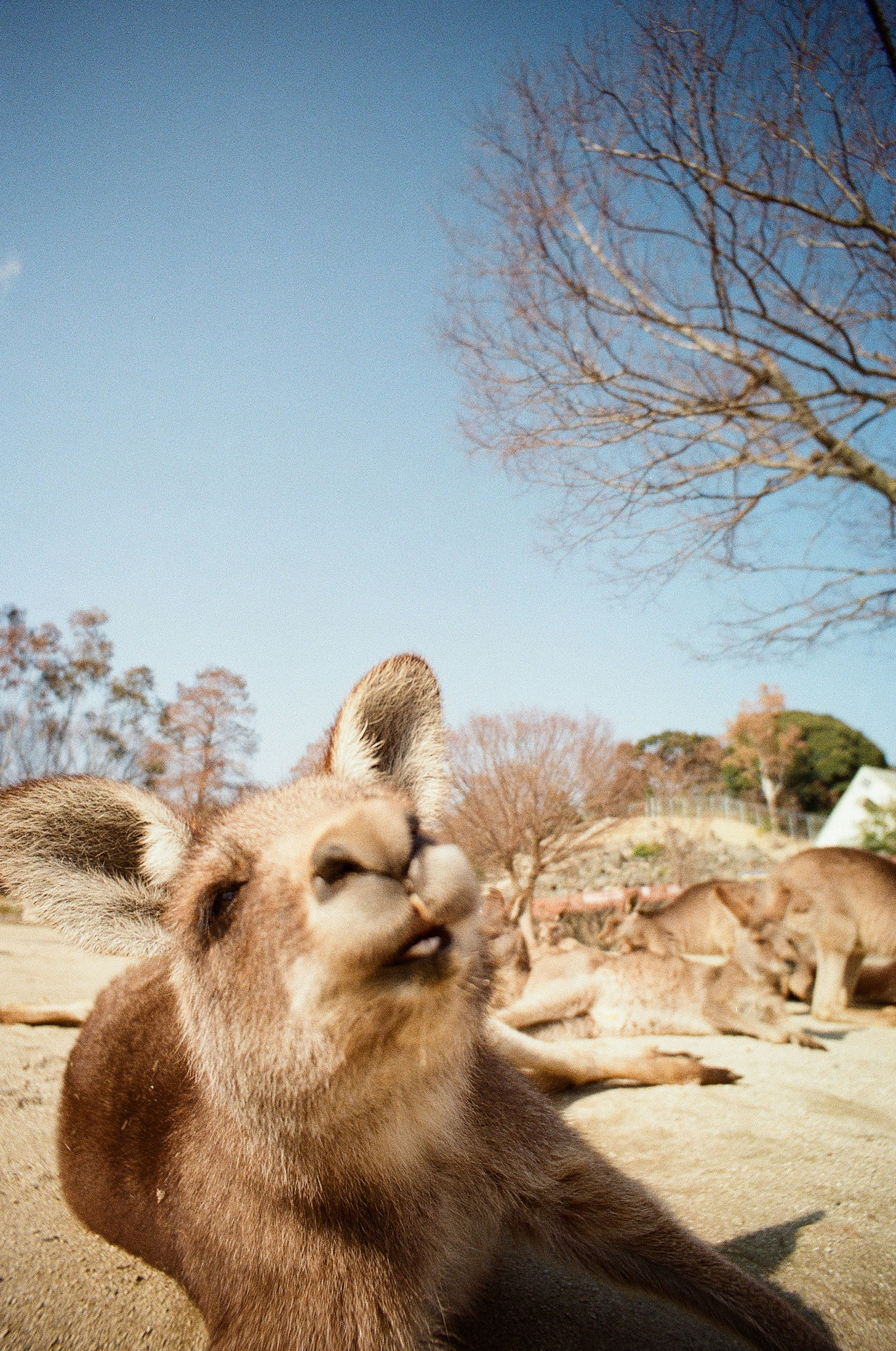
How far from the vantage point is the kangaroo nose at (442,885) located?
1.47 m

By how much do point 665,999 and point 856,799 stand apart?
1828 inches

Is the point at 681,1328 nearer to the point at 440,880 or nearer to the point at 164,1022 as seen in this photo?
the point at 440,880

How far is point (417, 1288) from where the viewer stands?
1.86m

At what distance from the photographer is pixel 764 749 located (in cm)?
5681

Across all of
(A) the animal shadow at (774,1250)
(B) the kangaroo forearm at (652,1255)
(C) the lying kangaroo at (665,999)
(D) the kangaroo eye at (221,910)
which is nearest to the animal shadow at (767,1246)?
(A) the animal shadow at (774,1250)

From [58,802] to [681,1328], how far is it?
2.31 metres

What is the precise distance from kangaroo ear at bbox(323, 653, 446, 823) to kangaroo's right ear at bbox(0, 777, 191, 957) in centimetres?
56

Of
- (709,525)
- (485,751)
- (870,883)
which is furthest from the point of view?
(485,751)

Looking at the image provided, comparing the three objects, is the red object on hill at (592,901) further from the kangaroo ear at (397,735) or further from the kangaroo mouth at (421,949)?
the kangaroo mouth at (421,949)

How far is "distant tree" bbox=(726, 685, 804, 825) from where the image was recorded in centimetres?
5681

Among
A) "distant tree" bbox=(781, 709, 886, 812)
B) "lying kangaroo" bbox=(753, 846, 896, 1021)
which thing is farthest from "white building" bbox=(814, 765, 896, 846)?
"lying kangaroo" bbox=(753, 846, 896, 1021)

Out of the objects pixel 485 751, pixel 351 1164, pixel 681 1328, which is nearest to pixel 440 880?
pixel 351 1164

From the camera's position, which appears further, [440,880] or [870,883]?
[870,883]

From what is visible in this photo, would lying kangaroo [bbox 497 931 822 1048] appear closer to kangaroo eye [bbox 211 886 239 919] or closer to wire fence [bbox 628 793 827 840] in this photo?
kangaroo eye [bbox 211 886 239 919]
